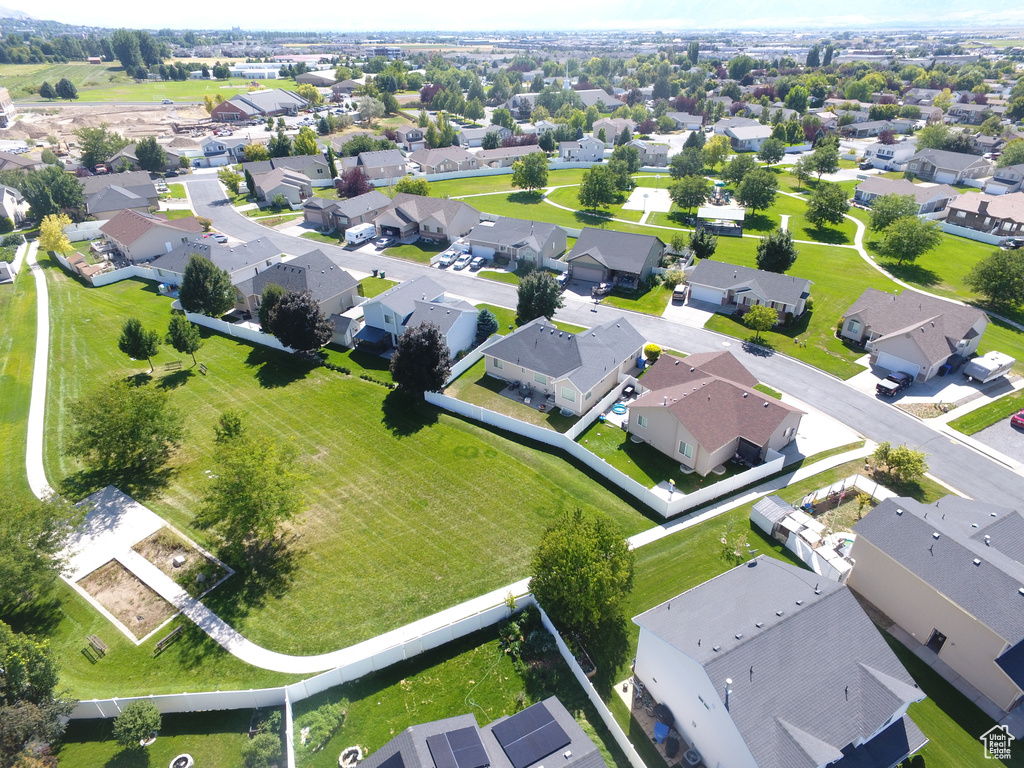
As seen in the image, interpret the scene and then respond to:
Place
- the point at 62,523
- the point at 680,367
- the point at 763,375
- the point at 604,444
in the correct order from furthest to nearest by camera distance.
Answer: the point at 763,375, the point at 680,367, the point at 604,444, the point at 62,523

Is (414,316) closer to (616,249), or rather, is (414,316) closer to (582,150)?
(616,249)

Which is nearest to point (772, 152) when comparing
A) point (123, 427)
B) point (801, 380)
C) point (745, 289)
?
point (745, 289)

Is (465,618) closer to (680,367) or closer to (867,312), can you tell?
(680,367)

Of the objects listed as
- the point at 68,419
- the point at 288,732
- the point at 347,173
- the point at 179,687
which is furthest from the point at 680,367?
the point at 347,173

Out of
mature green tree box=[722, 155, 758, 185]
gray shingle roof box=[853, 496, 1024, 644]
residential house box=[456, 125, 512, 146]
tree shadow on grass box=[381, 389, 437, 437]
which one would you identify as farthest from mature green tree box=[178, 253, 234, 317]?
residential house box=[456, 125, 512, 146]

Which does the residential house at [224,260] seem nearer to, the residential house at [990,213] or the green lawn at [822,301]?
the green lawn at [822,301]
